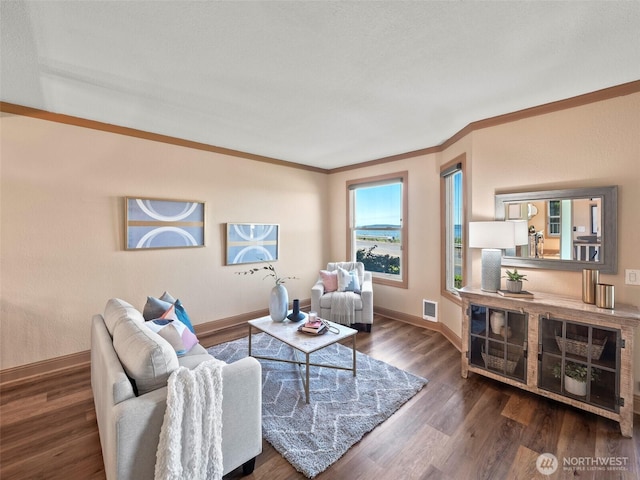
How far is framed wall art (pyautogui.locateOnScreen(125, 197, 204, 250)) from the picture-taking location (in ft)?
10.3

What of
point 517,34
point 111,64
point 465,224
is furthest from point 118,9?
point 465,224

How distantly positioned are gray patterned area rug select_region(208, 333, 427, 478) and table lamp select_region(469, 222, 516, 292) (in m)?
1.12

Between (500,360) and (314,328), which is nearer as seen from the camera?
(500,360)

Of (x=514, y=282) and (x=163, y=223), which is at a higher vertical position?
(x=163, y=223)

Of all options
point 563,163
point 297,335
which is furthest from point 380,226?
point 297,335

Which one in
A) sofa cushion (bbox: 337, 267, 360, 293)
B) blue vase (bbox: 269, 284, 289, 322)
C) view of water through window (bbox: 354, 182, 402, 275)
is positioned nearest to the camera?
blue vase (bbox: 269, 284, 289, 322)

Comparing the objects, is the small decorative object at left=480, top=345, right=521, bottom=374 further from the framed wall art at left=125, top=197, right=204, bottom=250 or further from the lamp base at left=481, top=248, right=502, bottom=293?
the framed wall art at left=125, top=197, right=204, bottom=250

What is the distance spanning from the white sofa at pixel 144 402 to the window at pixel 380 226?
3150mm

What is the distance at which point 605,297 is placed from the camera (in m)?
2.05

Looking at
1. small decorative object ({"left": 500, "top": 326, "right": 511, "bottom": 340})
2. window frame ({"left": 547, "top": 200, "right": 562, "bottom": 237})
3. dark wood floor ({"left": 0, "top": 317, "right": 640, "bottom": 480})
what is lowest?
dark wood floor ({"left": 0, "top": 317, "right": 640, "bottom": 480})

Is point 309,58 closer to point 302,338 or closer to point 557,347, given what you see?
point 302,338

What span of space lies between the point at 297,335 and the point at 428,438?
4.09 feet

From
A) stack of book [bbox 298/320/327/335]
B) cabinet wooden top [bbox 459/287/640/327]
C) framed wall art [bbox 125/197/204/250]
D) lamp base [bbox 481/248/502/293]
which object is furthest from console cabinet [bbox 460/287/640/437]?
framed wall art [bbox 125/197/204/250]

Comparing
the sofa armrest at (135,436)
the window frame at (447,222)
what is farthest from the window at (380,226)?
the sofa armrest at (135,436)
